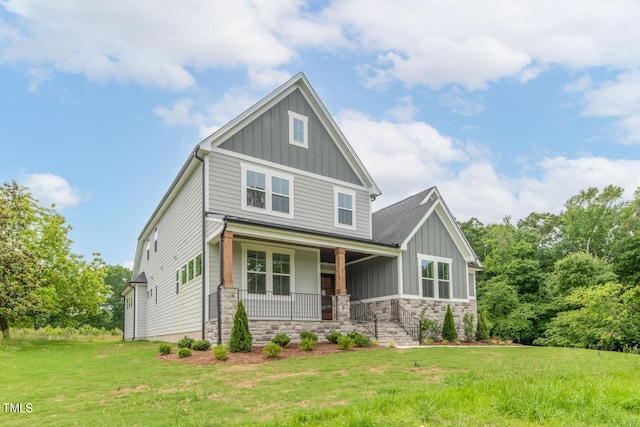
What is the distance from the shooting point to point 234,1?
1203 cm

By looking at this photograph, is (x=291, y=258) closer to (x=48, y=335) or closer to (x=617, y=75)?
(x=617, y=75)

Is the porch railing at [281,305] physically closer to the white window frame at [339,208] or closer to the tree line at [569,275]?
the white window frame at [339,208]

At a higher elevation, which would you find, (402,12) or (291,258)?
(402,12)

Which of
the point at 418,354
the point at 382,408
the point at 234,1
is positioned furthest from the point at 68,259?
the point at 382,408

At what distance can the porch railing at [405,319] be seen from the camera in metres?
16.5

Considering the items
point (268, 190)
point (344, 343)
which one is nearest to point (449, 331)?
point (344, 343)

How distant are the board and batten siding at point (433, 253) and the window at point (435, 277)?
0.24 meters

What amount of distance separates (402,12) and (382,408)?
36.1ft

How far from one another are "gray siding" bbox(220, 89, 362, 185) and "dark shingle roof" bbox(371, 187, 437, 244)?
96.7 inches

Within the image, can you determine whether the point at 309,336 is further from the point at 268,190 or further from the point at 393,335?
the point at 268,190

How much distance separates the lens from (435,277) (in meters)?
18.4

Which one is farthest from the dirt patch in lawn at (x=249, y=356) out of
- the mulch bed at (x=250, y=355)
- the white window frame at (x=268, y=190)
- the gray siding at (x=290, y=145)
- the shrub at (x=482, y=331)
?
the shrub at (x=482, y=331)

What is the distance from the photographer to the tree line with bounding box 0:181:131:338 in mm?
19547

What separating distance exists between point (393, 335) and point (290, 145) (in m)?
7.62
